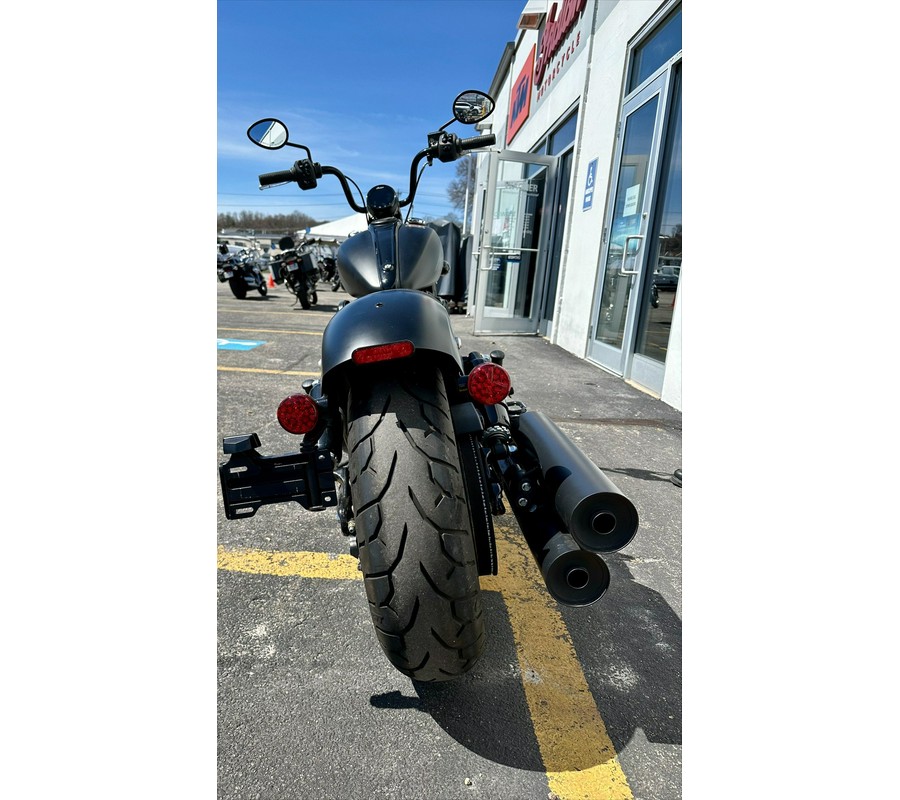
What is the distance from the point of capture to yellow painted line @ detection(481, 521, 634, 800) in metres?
1.42

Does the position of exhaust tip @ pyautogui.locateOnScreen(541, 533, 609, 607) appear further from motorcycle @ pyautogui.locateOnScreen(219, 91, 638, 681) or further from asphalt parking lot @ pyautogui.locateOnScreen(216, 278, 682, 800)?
asphalt parking lot @ pyautogui.locateOnScreen(216, 278, 682, 800)

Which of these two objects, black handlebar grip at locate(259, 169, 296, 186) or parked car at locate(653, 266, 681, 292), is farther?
parked car at locate(653, 266, 681, 292)

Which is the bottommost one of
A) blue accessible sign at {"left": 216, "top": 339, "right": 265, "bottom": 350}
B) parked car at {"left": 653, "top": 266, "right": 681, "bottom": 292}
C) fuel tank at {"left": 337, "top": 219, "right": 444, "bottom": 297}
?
blue accessible sign at {"left": 216, "top": 339, "right": 265, "bottom": 350}

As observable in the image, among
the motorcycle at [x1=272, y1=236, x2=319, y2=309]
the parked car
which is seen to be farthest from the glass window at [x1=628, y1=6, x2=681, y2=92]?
the motorcycle at [x1=272, y1=236, x2=319, y2=309]

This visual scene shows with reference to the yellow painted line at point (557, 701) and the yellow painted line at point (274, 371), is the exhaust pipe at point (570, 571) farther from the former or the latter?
the yellow painted line at point (274, 371)

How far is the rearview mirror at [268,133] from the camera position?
8.56 feet

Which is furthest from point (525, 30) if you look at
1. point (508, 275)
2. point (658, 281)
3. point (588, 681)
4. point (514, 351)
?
point (588, 681)

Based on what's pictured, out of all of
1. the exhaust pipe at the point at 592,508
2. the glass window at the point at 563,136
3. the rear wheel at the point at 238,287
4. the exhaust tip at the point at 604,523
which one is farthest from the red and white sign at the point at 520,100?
the exhaust tip at the point at 604,523

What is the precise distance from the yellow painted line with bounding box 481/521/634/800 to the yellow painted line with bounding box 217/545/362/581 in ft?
2.11

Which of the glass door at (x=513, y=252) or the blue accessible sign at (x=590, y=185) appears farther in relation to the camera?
the glass door at (x=513, y=252)

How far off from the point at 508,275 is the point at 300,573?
8779 mm

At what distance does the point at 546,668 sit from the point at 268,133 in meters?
2.81

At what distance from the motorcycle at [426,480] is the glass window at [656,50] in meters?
5.38
